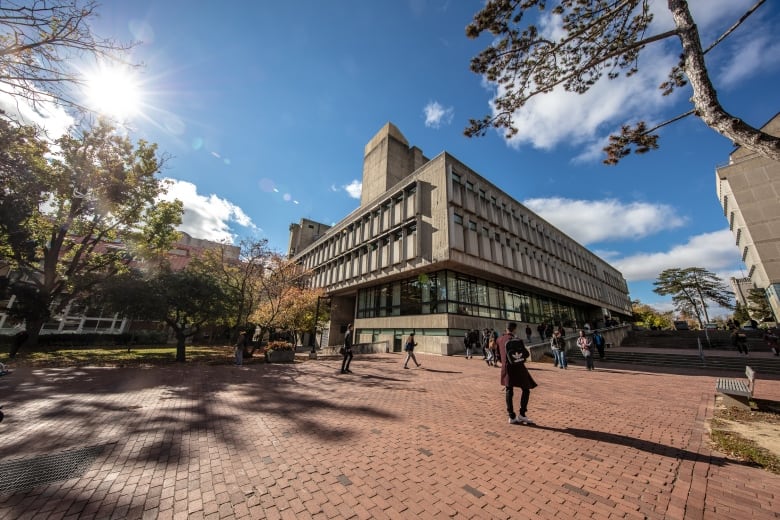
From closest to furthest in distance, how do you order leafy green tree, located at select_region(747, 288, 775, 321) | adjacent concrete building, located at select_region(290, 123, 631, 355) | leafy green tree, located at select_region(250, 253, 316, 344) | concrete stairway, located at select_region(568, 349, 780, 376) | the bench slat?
1. the bench slat
2. concrete stairway, located at select_region(568, 349, 780, 376)
3. adjacent concrete building, located at select_region(290, 123, 631, 355)
4. leafy green tree, located at select_region(250, 253, 316, 344)
5. leafy green tree, located at select_region(747, 288, 775, 321)

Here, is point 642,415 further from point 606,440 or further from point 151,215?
point 151,215

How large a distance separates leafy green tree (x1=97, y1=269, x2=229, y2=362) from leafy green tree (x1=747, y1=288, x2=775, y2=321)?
5763 cm

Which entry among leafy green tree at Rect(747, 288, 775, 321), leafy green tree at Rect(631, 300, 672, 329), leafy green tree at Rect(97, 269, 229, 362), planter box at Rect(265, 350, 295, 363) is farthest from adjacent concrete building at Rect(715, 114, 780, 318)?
leafy green tree at Rect(97, 269, 229, 362)

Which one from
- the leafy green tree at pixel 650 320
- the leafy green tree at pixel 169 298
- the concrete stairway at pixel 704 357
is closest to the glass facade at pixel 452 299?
the concrete stairway at pixel 704 357

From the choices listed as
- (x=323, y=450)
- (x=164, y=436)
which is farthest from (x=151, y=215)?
(x=323, y=450)

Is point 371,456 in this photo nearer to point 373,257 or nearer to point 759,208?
point 373,257

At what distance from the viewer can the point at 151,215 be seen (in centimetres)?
2223

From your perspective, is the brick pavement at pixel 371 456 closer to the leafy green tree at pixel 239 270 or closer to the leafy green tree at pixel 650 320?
the leafy green tree at pixel 239 270

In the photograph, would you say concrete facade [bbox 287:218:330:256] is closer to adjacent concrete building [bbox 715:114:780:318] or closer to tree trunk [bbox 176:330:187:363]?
tree trunk [bbox 176:330:187:363]

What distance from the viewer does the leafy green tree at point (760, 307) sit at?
3306cm

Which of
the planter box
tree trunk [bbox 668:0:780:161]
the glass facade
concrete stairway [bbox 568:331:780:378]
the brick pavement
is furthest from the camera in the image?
the glass facade

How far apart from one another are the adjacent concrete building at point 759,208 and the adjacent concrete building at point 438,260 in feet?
60.4

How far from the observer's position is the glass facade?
21422 mm

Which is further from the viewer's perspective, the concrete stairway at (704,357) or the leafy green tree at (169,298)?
the leafy green tree at (169,298)
